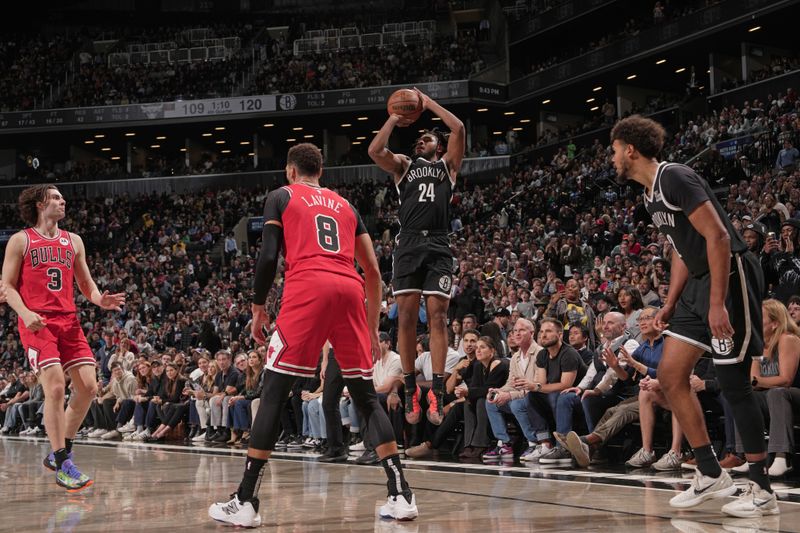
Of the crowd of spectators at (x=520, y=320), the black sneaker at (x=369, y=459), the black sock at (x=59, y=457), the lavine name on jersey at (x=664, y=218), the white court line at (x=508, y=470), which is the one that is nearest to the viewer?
the lavine name on jersey at (x=664, y=218)

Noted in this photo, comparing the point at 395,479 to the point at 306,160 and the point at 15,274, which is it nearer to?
the point at 306,160

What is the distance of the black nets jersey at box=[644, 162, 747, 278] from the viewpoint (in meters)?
4.64

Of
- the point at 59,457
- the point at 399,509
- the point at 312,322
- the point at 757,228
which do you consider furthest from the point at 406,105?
the point at 757,228

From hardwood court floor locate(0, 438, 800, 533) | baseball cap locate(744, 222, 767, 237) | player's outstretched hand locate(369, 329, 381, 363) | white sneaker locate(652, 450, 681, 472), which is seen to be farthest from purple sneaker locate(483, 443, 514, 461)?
baseball cap locate(744, 222, 767, 237)

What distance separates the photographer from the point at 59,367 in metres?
6.59

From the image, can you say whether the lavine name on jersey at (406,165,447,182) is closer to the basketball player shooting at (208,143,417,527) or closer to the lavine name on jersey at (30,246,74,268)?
the basketball player shooting at (208,143,417,527)

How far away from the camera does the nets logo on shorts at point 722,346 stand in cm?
459

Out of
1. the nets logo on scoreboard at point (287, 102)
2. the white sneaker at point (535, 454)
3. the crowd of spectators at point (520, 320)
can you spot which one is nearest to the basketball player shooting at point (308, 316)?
the crowd of spectators at point (520, 320)

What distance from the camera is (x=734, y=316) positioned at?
185 inches

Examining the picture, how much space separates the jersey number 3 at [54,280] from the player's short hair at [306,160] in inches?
102

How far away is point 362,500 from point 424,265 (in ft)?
6.24

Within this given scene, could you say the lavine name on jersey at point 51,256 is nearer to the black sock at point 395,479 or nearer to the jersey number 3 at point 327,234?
the jersey number 3 at point 327,234

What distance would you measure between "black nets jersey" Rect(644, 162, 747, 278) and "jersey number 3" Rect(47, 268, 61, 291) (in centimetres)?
448

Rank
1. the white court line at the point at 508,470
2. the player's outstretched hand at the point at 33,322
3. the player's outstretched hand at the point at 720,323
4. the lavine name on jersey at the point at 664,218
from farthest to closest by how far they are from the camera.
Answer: the player's outstretched hand at the point at 33,322
the white court line at the point at 508,470
the lavine name on jersey at the point at 664,218
the player's outstretched hand at the point at 720,323
